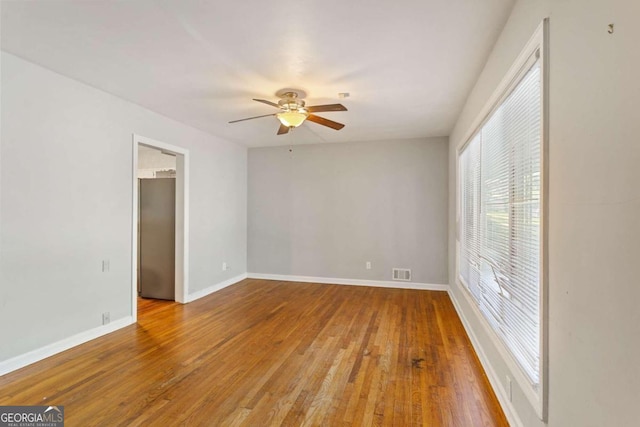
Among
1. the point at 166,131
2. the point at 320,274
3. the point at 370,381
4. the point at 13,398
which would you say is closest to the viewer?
the point at 13,398

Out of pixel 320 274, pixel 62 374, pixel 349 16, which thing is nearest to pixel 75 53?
pixel 349 16

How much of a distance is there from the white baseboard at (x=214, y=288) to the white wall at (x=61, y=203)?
1.09 metres

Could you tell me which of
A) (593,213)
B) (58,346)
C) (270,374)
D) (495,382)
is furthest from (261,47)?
(58,346)

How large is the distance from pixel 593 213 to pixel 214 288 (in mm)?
5060

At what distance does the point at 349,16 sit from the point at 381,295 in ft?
13.1

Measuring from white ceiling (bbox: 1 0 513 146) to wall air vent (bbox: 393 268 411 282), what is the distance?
2.84 meters

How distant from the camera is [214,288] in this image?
5113 mm

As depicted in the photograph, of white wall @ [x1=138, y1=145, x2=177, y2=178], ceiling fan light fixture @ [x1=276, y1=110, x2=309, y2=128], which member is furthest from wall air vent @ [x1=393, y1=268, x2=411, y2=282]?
white wall @ [x1=138, y1=145, x2=177, y2=178]

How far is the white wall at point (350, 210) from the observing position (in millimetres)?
5215

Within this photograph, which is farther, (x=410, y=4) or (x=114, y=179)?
(x=114, y=179)

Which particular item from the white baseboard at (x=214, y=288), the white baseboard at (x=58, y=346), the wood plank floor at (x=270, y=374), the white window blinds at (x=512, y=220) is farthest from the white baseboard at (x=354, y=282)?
the white baseboard at (x=58, y=346)

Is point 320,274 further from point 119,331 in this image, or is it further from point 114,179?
point 114,179

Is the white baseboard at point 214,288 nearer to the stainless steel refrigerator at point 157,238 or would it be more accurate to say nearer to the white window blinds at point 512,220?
the stainless steel refrigerator at point 157,238

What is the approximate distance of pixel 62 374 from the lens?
248cm
